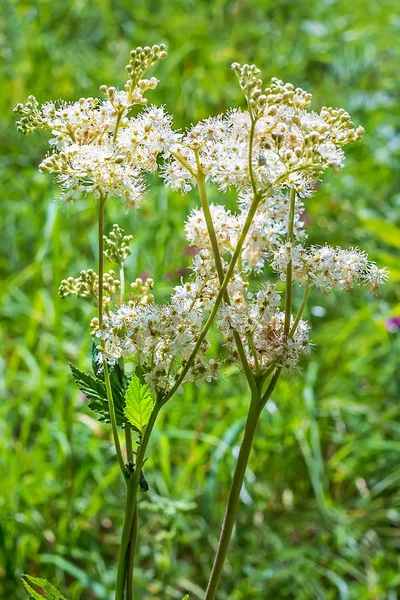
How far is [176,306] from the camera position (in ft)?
2.26

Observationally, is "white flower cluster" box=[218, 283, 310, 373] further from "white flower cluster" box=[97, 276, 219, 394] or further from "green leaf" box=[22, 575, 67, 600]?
"green leaf" box=[22, 575, 67, 600]

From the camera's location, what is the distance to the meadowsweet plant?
0.66 m

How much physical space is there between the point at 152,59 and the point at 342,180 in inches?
99.4

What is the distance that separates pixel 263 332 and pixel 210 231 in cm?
10

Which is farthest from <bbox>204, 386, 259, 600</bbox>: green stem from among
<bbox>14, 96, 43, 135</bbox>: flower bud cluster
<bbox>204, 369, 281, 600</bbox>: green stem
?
<bbox>14, 96, 43, 135</bbox>: flower bud cluster

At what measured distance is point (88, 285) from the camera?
773mm

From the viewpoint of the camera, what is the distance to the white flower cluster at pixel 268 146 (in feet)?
2.15

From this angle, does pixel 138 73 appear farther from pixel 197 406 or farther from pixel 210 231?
pixel 197 406

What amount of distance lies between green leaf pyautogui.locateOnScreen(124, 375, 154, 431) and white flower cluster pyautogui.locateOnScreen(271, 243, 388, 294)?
6.1 inches

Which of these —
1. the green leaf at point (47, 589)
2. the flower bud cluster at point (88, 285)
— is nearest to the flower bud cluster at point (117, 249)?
the flower bud cluster at point (88, 285)

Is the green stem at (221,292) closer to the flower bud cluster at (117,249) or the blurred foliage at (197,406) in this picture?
the flower bud cluster at (117,249)

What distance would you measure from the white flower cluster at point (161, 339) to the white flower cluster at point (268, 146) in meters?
0.11

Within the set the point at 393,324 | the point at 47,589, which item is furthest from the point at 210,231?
the point at 393,324

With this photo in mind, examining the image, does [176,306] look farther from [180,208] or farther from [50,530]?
[180,208]
